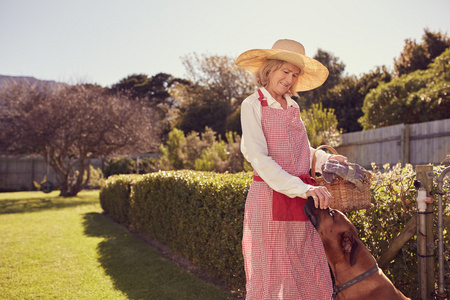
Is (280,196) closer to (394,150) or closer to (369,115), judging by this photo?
(394,150)

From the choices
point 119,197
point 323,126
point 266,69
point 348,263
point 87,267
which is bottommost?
point 87,267

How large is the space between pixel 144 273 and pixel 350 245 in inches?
164

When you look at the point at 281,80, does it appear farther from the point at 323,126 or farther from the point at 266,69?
the point at 323,126

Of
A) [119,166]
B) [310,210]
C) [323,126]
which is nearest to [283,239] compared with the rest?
[310,210]

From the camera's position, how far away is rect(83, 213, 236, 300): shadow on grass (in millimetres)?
4527

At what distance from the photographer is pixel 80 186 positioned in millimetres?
20266

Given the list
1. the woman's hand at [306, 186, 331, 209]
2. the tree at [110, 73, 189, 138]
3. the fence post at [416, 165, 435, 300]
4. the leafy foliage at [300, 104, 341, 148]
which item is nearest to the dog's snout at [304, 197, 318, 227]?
the woman's hand at [306, 186, 331, 209]

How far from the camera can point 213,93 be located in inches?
1200

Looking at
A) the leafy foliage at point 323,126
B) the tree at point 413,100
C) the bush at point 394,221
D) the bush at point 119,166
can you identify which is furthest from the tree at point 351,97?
the bush at point 394,221

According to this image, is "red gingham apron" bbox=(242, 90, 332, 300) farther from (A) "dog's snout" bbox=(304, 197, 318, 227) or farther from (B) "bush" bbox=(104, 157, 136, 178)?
(B) "bush" bbox=(104, 157, 136, 178)

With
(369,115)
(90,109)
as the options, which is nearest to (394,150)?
(369,115)

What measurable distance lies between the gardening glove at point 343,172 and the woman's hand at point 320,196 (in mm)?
219

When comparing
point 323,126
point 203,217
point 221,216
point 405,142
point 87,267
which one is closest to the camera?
point 221,216

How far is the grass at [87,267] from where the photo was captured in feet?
15.2
